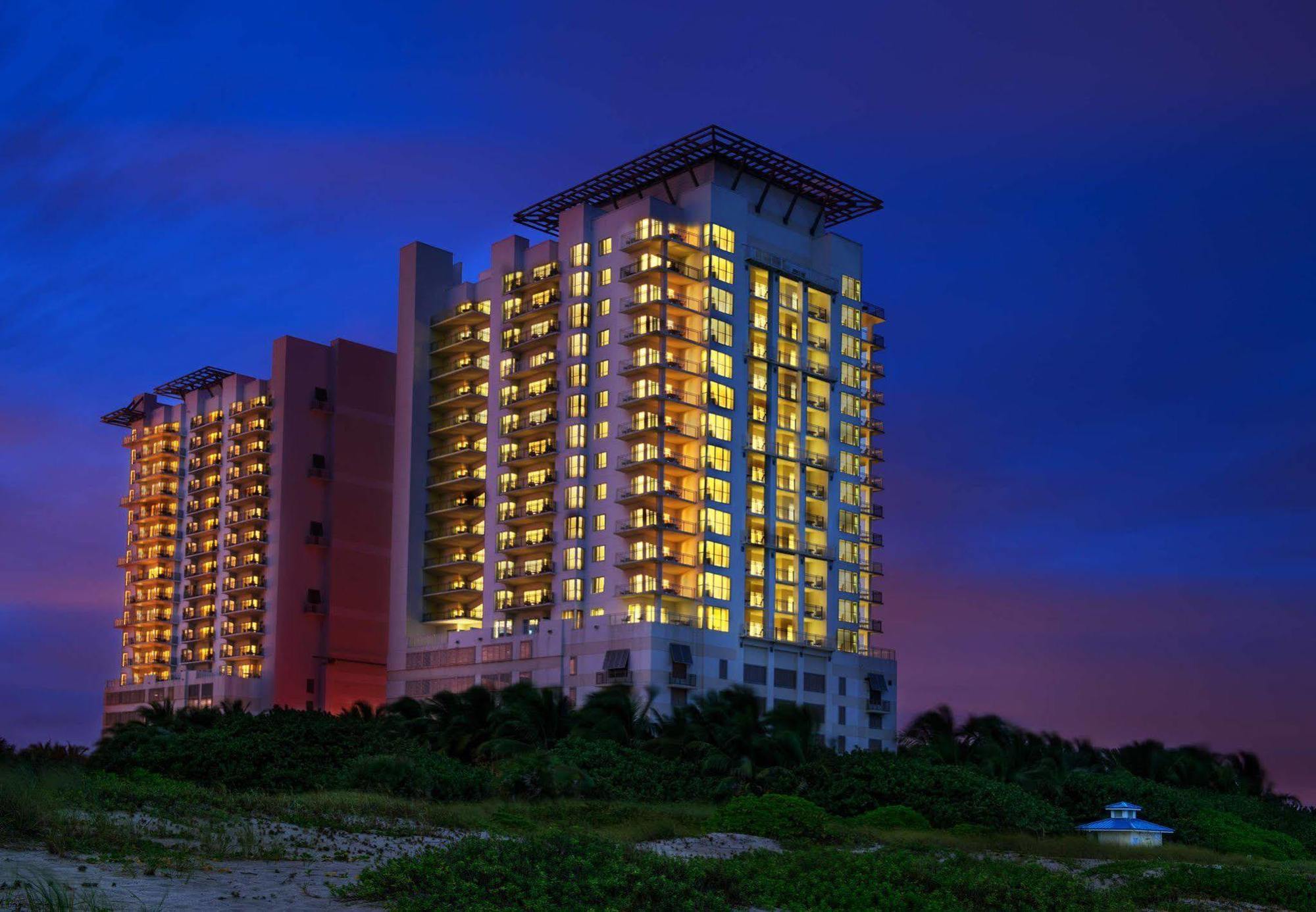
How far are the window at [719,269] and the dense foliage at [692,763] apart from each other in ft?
109

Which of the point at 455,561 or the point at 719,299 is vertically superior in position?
the point at 719,299

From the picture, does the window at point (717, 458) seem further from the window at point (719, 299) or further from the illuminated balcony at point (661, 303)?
the window at point (719, 299)

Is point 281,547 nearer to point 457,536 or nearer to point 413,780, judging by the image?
point 457,536

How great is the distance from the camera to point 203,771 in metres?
72.2

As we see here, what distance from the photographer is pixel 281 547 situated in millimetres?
140500

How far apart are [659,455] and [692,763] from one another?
110 ft

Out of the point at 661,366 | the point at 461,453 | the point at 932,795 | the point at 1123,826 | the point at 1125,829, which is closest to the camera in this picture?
the point at 1125,829

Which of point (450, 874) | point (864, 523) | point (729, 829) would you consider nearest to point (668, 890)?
point (450, 874)

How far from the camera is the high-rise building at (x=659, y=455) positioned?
11012cm

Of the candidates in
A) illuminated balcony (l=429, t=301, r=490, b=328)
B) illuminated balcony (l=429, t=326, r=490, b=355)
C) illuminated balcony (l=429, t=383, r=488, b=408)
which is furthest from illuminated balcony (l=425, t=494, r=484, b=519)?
illuminated balcony (l=429, t=301, r=490, b=328)

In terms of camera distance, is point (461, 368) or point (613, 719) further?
point (461, 368)

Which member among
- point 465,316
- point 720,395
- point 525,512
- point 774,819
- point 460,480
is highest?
point 465,316

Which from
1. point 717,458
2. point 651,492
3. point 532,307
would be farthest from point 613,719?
point 532,307

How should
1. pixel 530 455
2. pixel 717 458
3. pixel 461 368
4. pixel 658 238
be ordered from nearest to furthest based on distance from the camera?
pixel 717 458 → pixel 658 238 → pixel 530 455 → pixel 461 368
